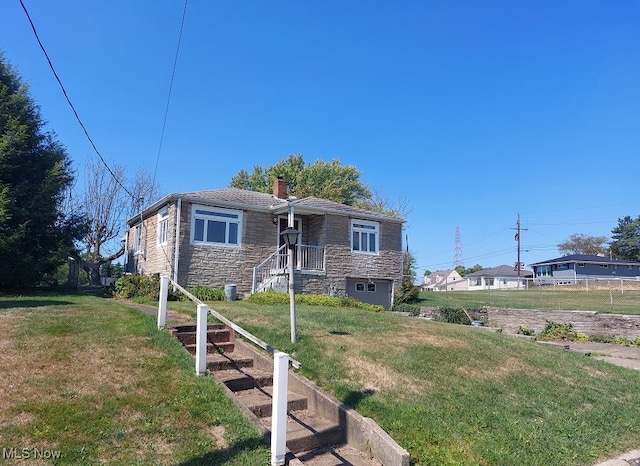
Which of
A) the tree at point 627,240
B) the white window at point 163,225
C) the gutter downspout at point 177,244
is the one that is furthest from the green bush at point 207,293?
the tree at point 627,240

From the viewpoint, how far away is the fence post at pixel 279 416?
405 centimetres

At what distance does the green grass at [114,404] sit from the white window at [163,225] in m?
10.7

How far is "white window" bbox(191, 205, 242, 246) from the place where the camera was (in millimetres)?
16781

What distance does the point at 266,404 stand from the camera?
5395 millimetres

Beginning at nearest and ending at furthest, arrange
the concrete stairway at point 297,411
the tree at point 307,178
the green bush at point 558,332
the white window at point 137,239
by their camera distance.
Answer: the concrete stairway at point 297,411, the green bush at point 558,332, the white window at point 137,239, the tree at point 307,178

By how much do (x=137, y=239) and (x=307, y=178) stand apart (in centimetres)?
2310

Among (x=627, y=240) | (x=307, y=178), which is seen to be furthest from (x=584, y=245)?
(x=307, y=178)

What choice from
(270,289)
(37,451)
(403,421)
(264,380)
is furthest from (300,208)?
(37,451)

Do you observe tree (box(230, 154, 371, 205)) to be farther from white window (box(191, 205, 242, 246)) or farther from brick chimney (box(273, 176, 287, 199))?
white window (box(191, 205, 242, 246))

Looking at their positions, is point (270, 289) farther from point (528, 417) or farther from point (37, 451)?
point (37, 451)

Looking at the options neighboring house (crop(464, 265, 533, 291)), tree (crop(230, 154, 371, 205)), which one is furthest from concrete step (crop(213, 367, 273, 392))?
neighboring house (crop(464, 265, 533, 291))

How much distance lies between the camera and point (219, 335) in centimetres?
766

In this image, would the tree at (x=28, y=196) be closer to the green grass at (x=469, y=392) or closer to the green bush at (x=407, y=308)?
the green grass at (x=469, y=392)

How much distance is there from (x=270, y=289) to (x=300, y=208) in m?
3.60
